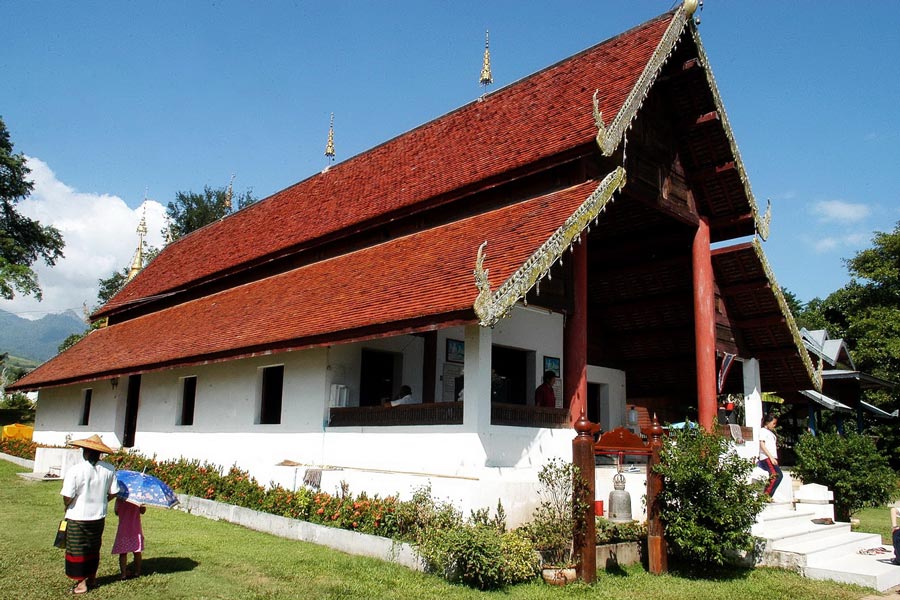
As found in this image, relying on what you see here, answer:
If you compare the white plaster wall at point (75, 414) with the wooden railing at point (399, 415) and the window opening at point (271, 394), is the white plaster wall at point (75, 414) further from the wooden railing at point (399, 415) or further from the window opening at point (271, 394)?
the wooden railing at point (399, 415)

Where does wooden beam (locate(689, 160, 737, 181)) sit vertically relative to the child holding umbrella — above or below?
above

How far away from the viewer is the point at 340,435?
1100 cm

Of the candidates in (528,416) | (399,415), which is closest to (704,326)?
(528,416)

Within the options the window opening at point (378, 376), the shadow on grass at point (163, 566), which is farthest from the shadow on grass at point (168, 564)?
the window opening at point (378, 376)

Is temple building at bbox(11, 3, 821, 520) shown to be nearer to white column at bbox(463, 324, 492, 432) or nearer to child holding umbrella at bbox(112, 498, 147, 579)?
white column at bbox(463, 324, 492, 432)

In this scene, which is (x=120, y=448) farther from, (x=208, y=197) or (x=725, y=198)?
(x=208, y=197)

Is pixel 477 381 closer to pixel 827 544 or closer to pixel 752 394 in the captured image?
pixel 827 544

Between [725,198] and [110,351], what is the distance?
1494 cm

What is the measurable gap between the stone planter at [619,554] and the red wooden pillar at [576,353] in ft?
6.58

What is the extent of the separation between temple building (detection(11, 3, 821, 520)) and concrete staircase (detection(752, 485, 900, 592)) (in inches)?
86.8

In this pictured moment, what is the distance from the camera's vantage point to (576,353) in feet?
33.7

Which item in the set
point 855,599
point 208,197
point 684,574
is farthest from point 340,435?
point 208,197

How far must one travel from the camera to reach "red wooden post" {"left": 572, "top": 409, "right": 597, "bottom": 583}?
7453 mm

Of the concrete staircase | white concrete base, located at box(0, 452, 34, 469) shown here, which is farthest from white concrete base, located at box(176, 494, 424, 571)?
white concrete base, located at box(0, 452, 34, 469)
